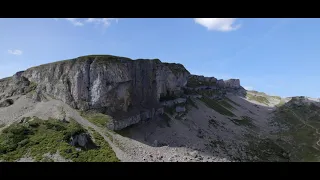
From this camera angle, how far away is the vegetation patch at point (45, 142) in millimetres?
64812

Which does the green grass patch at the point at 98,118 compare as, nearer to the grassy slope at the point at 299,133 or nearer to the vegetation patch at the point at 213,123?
the vegetation patch at the point at 213,123

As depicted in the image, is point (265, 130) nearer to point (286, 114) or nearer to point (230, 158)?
point (286, 114)

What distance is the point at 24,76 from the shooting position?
104125 mm

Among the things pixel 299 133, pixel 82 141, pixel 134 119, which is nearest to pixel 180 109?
pixel 134 119

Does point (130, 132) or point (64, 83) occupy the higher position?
point (64, 83)

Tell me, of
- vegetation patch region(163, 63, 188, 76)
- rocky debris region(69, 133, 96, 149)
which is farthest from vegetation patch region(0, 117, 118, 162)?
vegetation patch region(163, 63, 188, 76)

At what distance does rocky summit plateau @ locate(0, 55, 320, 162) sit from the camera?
7062 centimetres

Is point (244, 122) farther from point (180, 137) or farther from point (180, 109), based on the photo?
point (180, 137)

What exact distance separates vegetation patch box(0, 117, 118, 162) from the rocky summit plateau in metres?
0.21

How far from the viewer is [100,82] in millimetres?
93125

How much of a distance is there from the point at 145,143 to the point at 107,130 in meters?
10.9

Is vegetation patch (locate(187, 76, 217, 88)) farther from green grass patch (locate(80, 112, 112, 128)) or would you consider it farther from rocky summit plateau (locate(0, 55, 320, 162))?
green grass patch (locate(80, 112, 112, 128))
